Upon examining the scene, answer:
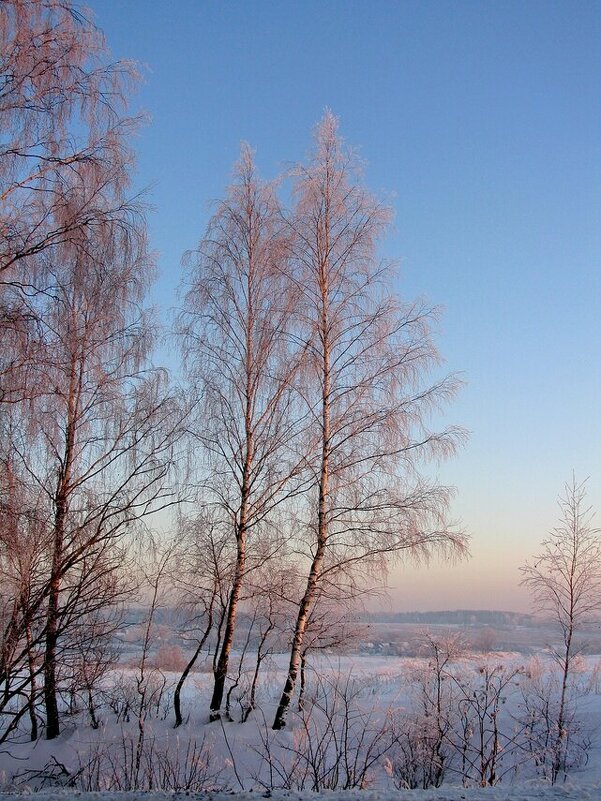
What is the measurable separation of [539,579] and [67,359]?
12392mm

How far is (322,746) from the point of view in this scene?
352 inches

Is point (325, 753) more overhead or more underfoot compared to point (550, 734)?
more overhead

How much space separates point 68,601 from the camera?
204 inches

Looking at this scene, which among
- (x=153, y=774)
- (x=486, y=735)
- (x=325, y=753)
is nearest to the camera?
(x=153, y=774)

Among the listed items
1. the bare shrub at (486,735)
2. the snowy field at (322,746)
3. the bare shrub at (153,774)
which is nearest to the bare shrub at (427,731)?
the snowy field at (322,746)

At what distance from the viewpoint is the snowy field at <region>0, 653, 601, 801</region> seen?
5055 mm

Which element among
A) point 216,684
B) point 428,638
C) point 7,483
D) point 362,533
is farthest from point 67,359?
point 428,638

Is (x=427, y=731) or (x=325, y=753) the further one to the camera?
(x=427, y=731)

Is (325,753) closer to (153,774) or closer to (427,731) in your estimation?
(153,774)

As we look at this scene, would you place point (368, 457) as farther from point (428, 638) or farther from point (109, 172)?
point (109, 172)

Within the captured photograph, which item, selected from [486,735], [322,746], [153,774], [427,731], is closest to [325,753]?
[153,774]

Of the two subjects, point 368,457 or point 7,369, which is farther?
point 368,457

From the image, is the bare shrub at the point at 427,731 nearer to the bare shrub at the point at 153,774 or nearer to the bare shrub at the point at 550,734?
the bare shrub at the point at 550,734

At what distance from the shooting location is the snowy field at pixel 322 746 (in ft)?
16.6
